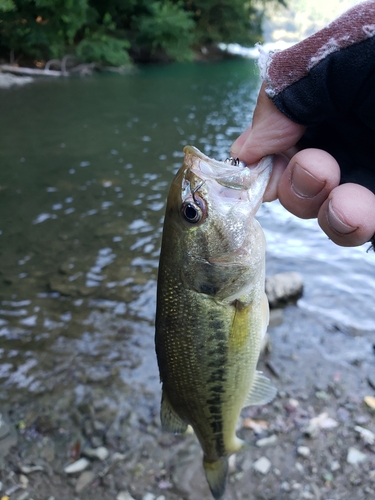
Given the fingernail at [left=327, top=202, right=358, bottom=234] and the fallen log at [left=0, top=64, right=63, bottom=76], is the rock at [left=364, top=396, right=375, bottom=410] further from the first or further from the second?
the fallen log at [left=0, top=64, right=63, bottom=76]

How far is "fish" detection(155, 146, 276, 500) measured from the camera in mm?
2029

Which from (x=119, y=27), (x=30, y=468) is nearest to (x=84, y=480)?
(x=30, y=468)

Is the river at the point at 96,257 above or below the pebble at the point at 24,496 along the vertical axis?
below

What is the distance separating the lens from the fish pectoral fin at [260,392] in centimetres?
262

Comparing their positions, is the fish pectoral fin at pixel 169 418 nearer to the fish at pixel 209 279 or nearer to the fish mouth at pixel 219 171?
the fish at pixel 209 279

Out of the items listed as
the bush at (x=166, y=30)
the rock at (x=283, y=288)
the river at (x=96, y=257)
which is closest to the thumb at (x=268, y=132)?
the river at (x=96, y=257)

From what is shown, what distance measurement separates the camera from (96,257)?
6.89 metres

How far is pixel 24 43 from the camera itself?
24.2 meters

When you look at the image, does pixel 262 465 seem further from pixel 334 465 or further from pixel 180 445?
pixel 180 445

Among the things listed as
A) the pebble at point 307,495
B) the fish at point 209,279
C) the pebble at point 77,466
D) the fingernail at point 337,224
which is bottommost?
the pebble at point 77,466

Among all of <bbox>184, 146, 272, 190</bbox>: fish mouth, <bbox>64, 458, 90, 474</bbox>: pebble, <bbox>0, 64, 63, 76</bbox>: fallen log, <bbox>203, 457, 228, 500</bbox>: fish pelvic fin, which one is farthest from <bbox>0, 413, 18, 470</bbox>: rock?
<bbox>0, 64, 63, 76</bbox>: fallen log

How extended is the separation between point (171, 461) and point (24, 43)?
2675 cm

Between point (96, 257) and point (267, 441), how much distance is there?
13.8ft

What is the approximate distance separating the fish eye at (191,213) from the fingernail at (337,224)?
2.07 ft
